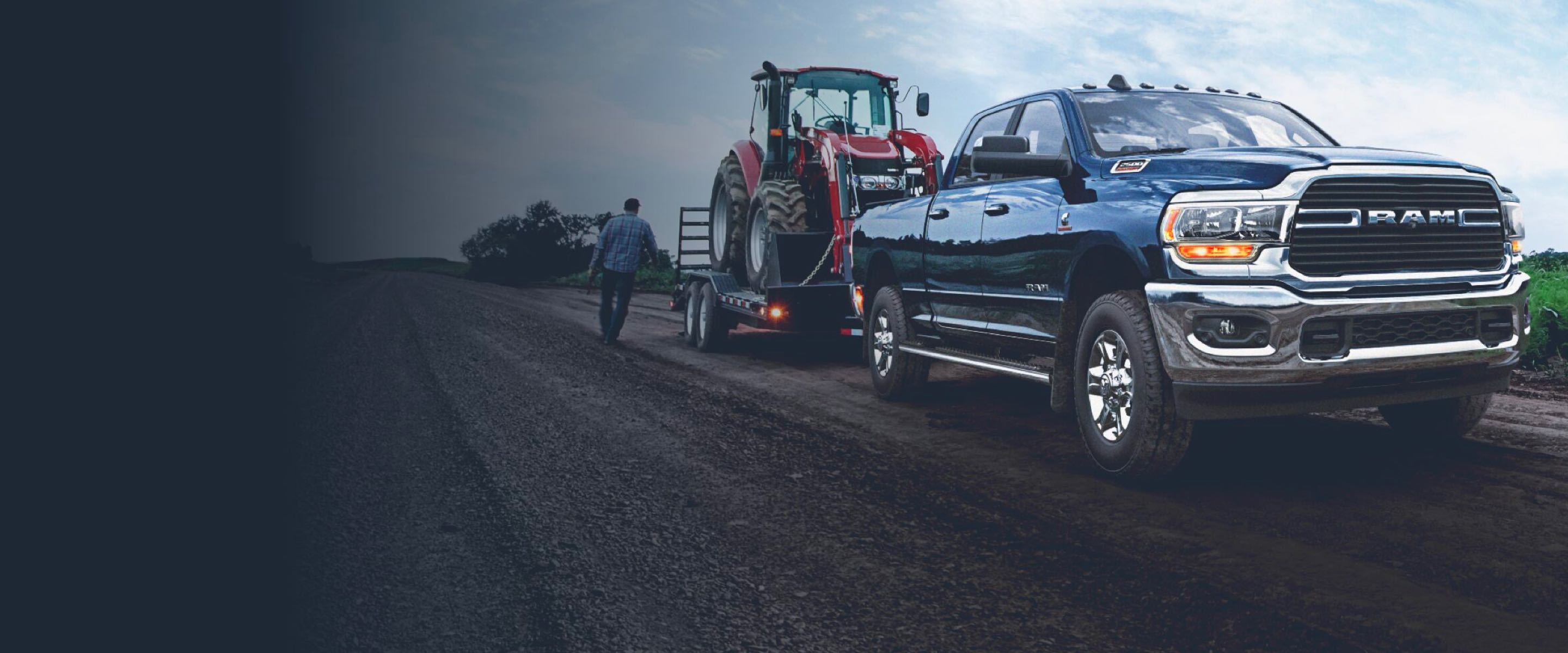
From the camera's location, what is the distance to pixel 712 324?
1306cm

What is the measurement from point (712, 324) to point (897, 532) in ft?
29.0

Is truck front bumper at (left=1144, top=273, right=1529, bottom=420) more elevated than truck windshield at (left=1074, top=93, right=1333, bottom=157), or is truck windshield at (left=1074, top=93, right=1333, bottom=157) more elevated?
truck windshield at (left=1074, top=93, right=1333, bottom=157)

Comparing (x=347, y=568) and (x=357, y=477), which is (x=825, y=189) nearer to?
(x=357, y=477)

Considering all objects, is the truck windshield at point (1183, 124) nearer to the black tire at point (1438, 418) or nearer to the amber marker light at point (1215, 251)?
the amber marker light at point (1215, 251)

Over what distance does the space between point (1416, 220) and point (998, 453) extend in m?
2.48

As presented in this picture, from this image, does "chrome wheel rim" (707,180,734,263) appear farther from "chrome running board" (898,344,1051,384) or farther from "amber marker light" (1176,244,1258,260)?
"amber marker light" (1176,244,1258,260)

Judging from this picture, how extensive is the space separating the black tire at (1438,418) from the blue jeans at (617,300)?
954 cm

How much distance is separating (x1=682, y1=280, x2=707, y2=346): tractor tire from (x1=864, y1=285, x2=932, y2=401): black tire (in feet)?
16.9

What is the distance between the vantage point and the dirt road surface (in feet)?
10.7

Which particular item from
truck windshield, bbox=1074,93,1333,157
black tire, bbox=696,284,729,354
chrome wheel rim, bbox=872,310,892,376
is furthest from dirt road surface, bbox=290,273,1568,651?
black tire, bbox=696,284,729,354

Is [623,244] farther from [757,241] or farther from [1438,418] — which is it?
[1438,418]

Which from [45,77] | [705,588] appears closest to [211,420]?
[705,588]

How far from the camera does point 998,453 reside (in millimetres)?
6129

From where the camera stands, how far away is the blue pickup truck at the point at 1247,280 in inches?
183
